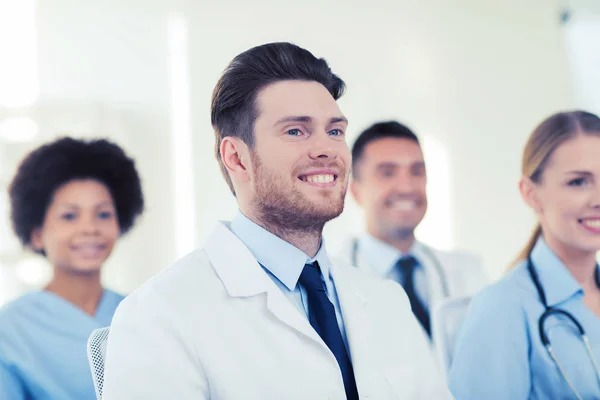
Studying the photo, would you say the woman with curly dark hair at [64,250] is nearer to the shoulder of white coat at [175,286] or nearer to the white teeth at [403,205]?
the shoulder of white coat at [175,286]

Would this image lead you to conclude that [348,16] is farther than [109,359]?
Yes

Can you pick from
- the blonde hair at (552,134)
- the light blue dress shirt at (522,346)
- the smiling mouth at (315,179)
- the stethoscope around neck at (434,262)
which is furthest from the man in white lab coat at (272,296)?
the stethoscope around neck at (434,262)

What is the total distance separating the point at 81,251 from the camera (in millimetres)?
1843

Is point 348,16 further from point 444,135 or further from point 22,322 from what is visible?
point 22,322

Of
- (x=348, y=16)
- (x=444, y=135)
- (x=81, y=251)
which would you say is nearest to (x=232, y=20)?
(x=348, y=16)

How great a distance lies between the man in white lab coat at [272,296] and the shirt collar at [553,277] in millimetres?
431

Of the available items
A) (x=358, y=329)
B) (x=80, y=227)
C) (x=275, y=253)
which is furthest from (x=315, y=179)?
(x=80, y=227)

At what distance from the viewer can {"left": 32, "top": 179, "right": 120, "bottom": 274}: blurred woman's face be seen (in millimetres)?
1837

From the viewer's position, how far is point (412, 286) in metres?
2.18

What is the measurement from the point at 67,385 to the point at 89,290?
286mm

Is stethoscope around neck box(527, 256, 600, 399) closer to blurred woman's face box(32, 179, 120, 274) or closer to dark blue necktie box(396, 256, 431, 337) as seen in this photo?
dark blue necktie box(396, 256, 431, 337)

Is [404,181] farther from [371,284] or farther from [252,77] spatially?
[252,77]

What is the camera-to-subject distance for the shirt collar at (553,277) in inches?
60.6

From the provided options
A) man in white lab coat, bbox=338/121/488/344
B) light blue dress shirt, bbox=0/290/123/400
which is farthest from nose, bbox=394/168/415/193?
light blue dress shirt, bbox=0/290/123/400
